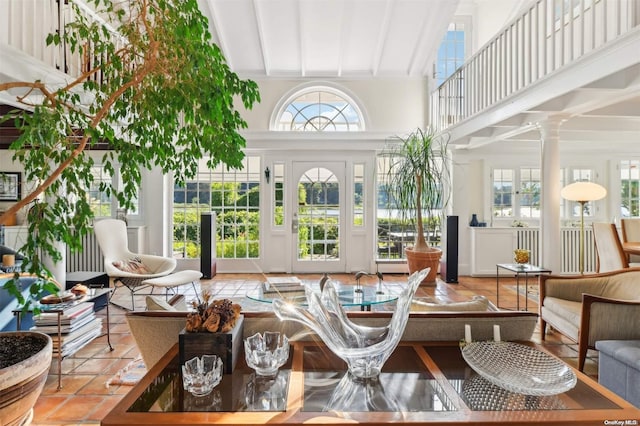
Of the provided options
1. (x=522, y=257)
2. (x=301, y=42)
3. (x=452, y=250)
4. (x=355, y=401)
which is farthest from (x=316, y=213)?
(x=355, y=401)

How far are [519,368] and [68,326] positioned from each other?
2914 mm

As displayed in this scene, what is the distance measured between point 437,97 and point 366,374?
19.0 ft

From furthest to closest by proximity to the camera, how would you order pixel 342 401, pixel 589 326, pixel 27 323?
pixel 27 323, pixel 589 326, pixel 342 401

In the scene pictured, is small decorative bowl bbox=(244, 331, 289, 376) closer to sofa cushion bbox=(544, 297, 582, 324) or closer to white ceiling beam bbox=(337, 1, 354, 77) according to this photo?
sofa cushion bbox=(544, 297, 582, 324)

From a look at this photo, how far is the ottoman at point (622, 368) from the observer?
209cm

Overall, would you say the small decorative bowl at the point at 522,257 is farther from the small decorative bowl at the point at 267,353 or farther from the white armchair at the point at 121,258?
the white armchair at the point at 121,258

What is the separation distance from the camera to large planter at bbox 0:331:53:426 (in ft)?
5.47

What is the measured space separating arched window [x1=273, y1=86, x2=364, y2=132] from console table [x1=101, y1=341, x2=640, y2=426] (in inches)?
224

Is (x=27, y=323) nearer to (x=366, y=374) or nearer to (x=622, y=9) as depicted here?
(x=366, y=374)

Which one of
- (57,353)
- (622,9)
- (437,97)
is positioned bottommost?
(57,353)

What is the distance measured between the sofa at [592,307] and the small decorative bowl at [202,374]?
2610mm

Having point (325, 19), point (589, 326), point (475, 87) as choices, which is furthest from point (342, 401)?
point (325, 19)

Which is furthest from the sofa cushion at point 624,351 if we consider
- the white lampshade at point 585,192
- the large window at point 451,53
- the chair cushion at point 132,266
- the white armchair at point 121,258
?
the large window at point 451,53

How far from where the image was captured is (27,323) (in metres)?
3.18
